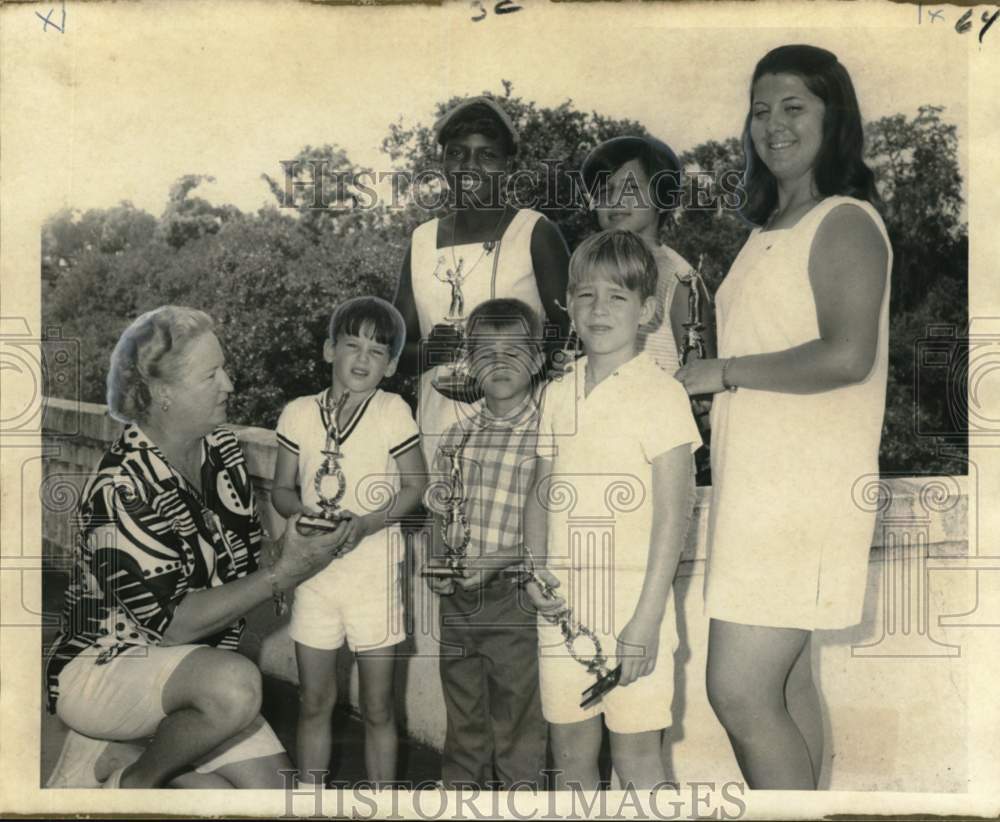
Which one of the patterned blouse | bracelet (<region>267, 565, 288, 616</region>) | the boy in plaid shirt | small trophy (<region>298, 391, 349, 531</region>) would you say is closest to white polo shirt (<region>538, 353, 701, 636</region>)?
the boy in plaid shirt

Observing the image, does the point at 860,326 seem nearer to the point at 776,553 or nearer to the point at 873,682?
the point at 776,553

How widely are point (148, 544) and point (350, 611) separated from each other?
800mm

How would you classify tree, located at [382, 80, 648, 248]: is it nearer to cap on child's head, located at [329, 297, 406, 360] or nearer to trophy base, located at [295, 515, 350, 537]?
cap on child's head, located at [329, 297, 406, 360]

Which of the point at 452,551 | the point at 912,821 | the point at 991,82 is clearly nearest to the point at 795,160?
the point at 991,82

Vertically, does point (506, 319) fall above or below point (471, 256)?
below

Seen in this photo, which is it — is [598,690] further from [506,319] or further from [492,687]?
[506,319]

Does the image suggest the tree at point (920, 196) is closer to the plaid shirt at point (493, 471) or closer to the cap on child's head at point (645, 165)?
the cap on child's head at point (645, 165)

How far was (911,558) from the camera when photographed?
4719mm

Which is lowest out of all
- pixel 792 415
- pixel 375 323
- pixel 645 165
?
pixel 792 415

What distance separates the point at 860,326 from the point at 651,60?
1.37 metres

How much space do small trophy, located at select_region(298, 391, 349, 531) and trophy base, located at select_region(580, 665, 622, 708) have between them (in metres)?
1.14

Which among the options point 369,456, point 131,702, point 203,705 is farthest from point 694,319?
point 131,702

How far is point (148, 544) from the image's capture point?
14.4ft

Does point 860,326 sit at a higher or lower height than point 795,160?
lower
